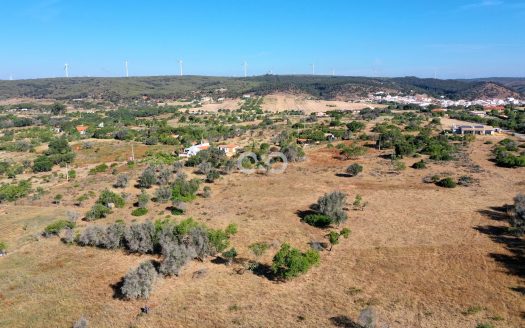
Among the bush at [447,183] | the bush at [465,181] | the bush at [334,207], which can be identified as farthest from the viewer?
the bush at [465,181]

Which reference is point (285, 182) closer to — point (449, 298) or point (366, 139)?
point (449, 298)

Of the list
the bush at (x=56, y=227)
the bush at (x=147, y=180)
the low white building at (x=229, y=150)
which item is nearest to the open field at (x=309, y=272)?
the bush at (x=56, y=227)

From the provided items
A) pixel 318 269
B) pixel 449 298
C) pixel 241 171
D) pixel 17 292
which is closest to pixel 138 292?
pixel 17 292

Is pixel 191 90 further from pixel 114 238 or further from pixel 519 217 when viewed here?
pixel 519 217

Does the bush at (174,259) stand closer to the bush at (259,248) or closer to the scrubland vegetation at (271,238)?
the scrubland vegetation at (271,238)

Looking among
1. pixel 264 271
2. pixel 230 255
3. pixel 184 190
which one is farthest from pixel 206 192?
pixel 264 271

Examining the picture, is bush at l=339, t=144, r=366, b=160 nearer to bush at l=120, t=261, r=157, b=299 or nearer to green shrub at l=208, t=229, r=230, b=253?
green shrub at l=208, t=229, r=230, b=253
